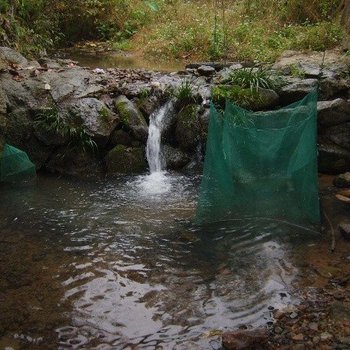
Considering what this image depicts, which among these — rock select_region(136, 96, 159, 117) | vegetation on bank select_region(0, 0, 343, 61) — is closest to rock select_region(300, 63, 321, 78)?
vegetation on bank select_region(0, 0, 343, 61)

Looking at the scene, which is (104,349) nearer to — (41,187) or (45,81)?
(41,187)

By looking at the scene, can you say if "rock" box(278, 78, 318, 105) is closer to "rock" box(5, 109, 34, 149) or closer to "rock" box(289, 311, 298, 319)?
"rock" box(5, 109, 34, 149)

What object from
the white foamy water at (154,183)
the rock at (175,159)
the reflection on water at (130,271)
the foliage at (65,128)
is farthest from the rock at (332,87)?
the foliage at (65,128)

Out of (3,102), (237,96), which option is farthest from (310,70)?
(3,102)

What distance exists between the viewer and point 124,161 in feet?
24.7

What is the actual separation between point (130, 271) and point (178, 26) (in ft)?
37.9

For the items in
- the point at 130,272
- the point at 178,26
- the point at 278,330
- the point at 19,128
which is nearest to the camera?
the point at 278,330

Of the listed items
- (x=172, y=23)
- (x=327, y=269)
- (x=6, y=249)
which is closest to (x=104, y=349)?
(x=6, y=249)

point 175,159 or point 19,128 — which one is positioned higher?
point 19,128

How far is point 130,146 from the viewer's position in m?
7.71

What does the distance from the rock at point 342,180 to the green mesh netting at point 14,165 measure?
15.9ft

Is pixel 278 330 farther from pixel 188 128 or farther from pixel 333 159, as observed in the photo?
pixel 188 128

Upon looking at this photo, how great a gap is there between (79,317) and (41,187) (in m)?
3.54

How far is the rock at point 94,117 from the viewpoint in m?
7.44
